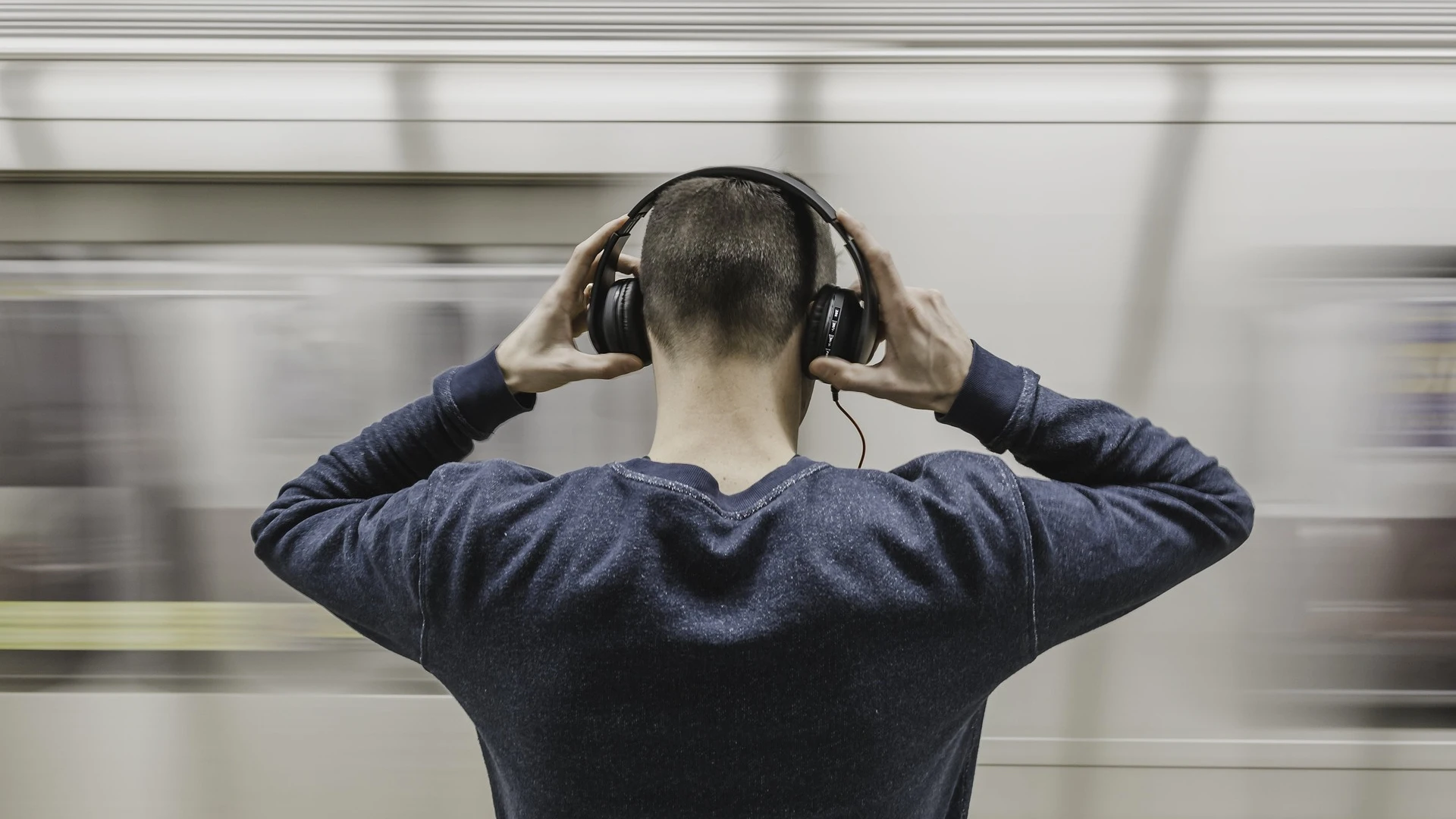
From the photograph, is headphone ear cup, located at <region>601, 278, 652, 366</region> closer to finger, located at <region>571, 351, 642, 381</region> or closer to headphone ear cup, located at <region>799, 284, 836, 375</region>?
finger, located at <region>571, 351, 642, 381</region>

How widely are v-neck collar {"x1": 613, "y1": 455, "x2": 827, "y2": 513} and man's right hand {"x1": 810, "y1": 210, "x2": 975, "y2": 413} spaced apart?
5.1 inches

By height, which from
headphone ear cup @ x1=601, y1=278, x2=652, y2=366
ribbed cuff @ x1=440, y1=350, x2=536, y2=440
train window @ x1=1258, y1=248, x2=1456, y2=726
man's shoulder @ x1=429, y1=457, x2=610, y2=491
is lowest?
train window @ x1=1258, y1=248, x2=1456, y2=726

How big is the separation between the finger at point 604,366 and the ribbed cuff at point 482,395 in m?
0.09

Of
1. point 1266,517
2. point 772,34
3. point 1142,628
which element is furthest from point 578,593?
point 1266,517

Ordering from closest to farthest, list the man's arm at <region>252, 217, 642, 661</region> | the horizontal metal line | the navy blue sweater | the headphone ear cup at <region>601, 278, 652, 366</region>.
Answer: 1. the navy blue sweater
2. the man's arm at <region>252, 217, 642, 661</region>
3. the headphone ear cup at <region>601, 278, 652, 366</region>
4. the horizontal metal line

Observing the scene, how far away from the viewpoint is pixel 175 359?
1.74m

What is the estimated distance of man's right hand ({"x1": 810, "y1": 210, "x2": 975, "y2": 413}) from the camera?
862 millimetres

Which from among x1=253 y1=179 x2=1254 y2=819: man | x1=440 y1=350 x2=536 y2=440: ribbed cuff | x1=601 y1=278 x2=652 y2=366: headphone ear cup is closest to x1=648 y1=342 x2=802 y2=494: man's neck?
x1=253 y1=179 x2=1254 y2=819: man

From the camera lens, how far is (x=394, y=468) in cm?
98

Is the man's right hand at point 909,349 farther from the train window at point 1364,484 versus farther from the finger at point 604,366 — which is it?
the train window at point 1364,484

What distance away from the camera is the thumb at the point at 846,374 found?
0.84 metres

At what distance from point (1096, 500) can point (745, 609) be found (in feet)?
1.19

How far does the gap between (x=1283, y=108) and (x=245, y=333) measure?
86.5 inches

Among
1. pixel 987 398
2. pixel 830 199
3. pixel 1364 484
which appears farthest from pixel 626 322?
pixel 1364 484
